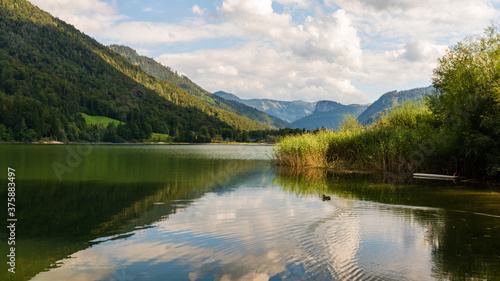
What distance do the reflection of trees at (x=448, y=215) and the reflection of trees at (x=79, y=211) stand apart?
741 cm

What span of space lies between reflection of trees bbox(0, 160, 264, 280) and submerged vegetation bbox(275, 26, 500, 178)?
560 inches

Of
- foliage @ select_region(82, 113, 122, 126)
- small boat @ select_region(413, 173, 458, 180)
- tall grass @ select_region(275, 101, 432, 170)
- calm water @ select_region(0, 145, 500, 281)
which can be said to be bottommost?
calm water @ select_region(0, 145, 500, 281)

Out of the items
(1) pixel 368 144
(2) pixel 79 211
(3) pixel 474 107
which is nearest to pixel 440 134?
(3) pixel 474 107

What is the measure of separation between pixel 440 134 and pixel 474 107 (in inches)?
111

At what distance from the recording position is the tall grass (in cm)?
2894

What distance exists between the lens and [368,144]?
103 ft

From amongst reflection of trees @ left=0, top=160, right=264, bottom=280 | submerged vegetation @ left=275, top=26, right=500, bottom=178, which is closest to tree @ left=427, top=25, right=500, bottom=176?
submerged vegetation @ left=275, top=26, right=500, bottom=178

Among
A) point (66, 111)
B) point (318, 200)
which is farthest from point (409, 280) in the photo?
point (66, 111)

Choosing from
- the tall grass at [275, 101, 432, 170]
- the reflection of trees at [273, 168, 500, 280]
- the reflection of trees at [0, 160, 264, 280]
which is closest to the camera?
the reflection of trees at [273, 168, 500, 280]

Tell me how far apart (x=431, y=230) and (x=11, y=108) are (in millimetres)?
Result: 155386

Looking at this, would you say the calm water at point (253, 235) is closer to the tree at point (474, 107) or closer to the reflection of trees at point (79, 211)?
the reflection of trees at point (79, 211)

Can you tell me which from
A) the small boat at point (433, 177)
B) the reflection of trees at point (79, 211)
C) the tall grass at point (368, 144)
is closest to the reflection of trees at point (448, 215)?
the small boat at point (433, 177)

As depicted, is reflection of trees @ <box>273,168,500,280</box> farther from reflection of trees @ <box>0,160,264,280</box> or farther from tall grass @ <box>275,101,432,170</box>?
reflection of trees @ <box>0,160,264,280</box>

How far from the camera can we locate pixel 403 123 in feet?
112
